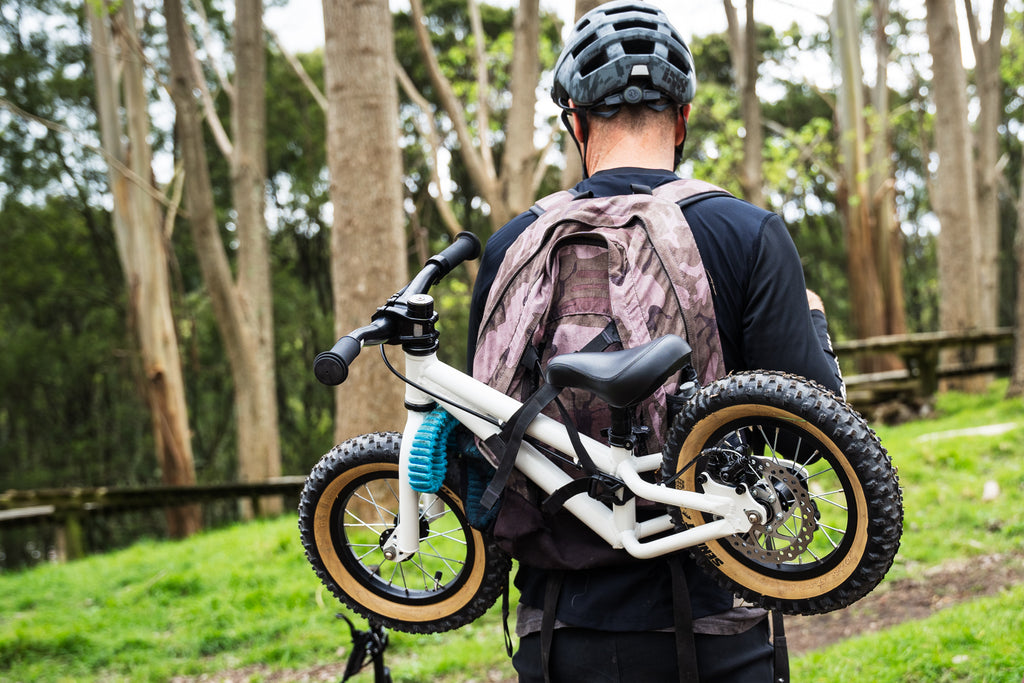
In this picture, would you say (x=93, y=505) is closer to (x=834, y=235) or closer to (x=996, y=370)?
(x=996, y=370)

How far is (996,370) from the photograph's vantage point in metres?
12.1

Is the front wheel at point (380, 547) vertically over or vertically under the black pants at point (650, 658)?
over

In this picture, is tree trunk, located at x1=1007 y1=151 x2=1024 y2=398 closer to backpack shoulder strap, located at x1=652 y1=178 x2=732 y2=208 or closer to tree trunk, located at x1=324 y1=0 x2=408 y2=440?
tree trunk, located at x1=324 y1=0 x2=408 y2=440

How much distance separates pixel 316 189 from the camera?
76.5ft

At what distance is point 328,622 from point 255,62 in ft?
30.6

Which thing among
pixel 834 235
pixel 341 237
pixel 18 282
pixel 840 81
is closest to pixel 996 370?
pixel 840 81

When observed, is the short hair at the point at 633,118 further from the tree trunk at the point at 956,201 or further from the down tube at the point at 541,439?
the tree trunk at the point at 956,201

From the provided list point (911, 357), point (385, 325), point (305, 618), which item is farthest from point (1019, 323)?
point (385, 325)

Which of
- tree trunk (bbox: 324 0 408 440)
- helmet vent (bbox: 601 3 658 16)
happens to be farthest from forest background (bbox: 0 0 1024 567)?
helmet vent (bbox: 601 3 658 16)

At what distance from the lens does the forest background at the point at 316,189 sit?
362 inches

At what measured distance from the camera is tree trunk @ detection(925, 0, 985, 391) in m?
11.6

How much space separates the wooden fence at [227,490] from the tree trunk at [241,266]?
833 mm

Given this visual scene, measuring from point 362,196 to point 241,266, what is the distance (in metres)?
7.13

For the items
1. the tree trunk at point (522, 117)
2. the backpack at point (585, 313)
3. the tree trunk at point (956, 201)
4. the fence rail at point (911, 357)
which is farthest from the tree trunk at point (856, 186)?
the backpack at point (585, 313)
